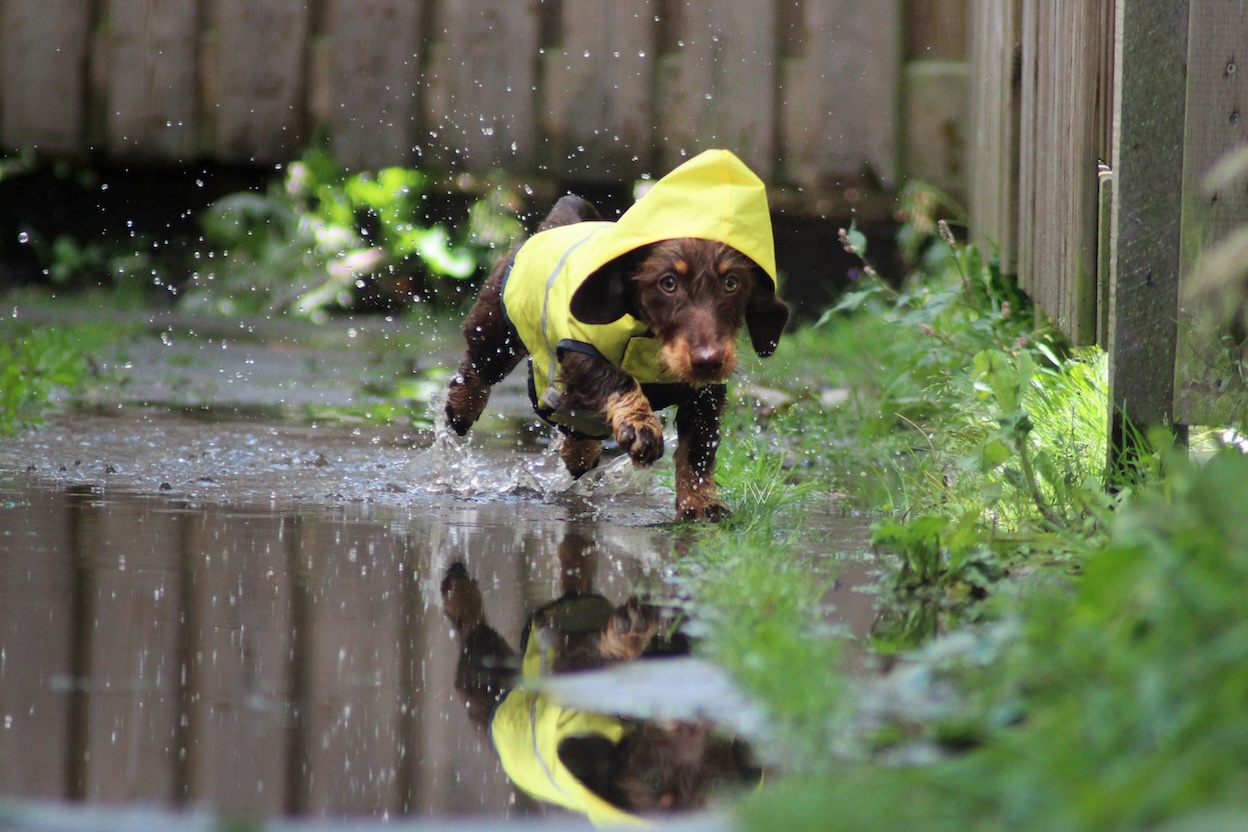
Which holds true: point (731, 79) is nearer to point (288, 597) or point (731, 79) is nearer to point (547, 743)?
point (288, 597)

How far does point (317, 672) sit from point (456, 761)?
1.57 ft

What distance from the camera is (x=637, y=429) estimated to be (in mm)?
4121

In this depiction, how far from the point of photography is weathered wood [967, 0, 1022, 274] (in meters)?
5.71

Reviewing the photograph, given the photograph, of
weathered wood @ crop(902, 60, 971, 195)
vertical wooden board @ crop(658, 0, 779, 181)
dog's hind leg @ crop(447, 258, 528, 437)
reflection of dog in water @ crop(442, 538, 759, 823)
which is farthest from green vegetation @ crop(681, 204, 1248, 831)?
vertical wooden board @ crop(658, 0, 779, 181)

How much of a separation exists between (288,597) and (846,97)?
5.91 meters

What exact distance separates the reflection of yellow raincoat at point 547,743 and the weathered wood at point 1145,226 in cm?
178

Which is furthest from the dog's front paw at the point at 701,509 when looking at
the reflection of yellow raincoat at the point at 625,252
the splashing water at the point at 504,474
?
the splashing water at the point at 504,474

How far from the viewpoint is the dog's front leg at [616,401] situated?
163 inches

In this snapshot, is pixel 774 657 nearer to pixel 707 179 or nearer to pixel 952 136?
pixel 707 179

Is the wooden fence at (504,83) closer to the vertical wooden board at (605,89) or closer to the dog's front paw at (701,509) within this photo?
the vertical wooden board at (605,89)

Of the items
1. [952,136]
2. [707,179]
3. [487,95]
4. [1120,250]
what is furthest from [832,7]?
[1120,250]

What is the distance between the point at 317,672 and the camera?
2531mm

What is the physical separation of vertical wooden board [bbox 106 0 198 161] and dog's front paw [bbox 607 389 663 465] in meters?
5.66

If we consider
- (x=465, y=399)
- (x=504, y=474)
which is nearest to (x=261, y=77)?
(x=465, y=399)
